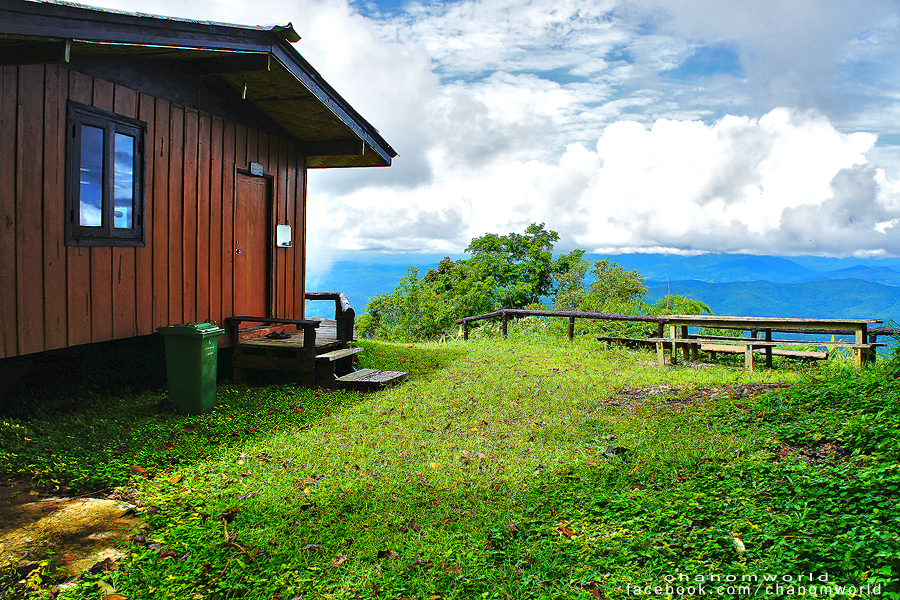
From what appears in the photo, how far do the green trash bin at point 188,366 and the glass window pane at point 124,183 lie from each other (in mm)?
1480

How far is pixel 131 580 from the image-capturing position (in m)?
3.16

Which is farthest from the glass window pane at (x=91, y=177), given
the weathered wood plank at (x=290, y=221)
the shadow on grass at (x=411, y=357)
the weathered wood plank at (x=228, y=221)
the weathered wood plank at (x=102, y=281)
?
the shadow on grass at (x=411, y=357)

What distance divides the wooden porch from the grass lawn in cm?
84

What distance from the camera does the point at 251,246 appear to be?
8906mm

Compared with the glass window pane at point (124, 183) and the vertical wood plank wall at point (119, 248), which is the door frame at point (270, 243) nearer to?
the vertical wood plank wall at point (119, 248)

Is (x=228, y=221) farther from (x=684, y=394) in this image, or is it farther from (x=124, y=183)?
(x=684, y=394)

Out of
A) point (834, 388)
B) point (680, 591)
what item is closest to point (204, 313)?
point (680, 591)

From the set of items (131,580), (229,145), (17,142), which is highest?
(229,145)

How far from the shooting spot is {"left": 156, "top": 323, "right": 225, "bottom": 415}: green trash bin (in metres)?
6.45

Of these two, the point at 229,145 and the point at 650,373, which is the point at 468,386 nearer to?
the point at 650,373

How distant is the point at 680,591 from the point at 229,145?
818cm

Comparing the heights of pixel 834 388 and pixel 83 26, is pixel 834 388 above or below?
below

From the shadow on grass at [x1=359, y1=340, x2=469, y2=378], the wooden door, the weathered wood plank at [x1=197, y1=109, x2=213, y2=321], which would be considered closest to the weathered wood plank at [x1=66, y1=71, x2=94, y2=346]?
the weathered wood plank at [x1=197, y1=109, x2=213, y2=321]

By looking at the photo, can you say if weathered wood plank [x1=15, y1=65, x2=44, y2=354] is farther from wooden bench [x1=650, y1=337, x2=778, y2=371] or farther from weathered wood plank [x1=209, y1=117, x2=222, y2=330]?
wooden bench [x1=650, y1=337, x2=778, y2=371]
